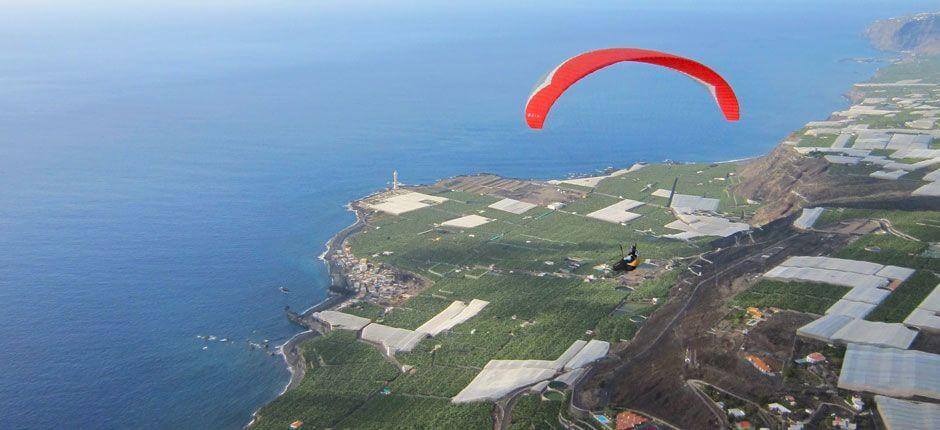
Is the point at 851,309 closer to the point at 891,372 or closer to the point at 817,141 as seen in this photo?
the point at 891,372

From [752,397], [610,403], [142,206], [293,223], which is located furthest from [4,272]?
[752,397]

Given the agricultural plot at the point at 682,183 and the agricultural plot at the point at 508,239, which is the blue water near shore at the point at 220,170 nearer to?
the agricultural plot at the point at 508,239

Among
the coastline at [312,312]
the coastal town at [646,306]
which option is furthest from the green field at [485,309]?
the coastline at [312,312]

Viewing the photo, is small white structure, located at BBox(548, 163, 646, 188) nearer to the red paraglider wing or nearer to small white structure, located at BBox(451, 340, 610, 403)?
small white structure, located at BBox(451, 340, 610, 403)

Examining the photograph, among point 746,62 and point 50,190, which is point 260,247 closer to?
point 50,190

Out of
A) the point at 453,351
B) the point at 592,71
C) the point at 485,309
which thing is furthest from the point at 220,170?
the point at 592,71

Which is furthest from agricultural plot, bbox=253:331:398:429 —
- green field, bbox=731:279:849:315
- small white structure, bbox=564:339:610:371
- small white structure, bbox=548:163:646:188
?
small white structure, bbox=548:163:646:188
